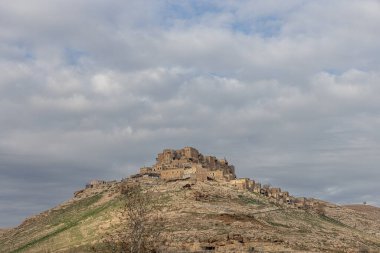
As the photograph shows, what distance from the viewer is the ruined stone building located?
10800cm

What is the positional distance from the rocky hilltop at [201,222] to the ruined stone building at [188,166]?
432mm

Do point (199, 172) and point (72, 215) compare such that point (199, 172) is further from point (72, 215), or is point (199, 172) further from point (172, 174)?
point (72, 215)

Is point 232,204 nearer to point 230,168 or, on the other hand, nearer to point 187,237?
point 187,237

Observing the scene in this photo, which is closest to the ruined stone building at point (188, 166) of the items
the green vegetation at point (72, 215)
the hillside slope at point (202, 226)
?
the hillside slope at point (202, 226)

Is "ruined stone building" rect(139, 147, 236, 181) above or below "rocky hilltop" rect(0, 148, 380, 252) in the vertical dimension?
above

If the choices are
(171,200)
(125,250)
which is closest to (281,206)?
(171,200)

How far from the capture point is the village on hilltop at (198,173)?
103688mm

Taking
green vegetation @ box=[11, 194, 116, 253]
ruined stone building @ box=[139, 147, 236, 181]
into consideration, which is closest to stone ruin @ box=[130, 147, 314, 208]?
ruined stone building @ box=[139, 147, 236, 181]

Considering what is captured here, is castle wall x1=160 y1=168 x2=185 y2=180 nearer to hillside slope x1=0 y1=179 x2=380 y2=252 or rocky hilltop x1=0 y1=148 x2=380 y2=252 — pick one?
rocky hilltop x1=0 y1=148 x2=380 y2=252

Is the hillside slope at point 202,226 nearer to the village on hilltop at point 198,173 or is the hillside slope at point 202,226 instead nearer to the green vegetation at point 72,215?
the green vegetation at point 72,215

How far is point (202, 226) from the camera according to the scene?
68.2m

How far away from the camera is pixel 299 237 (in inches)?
2753

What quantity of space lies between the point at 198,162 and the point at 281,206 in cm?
3623

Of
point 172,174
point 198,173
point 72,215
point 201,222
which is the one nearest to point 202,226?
point 201,222
